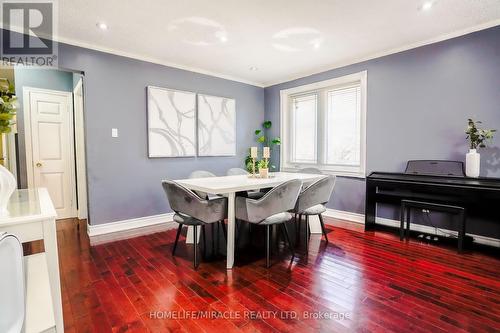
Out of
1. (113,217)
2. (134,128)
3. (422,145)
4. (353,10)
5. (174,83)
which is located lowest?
(113,217)

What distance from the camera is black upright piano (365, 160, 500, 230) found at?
2.62 metres

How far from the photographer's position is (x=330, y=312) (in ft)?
5.71

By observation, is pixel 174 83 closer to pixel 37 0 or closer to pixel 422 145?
pixel 37 0

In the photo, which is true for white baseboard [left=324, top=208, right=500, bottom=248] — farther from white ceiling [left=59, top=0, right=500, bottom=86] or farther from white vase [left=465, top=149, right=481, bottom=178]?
white ceiling [left=59, top=0, right=500, bottom=86]

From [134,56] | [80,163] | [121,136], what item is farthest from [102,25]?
[80,163]

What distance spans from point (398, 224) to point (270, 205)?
7.30 ft

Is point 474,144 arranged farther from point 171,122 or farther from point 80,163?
point 80,163

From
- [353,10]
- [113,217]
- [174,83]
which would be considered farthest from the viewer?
[174,83]

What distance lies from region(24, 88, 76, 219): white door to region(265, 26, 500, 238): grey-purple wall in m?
4.43

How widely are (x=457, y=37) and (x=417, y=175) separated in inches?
65.5

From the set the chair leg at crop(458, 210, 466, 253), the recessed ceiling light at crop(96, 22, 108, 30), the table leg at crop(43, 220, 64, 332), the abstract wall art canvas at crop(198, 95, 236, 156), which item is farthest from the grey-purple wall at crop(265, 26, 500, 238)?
the table leg at crop(43, 220, 64, 332)

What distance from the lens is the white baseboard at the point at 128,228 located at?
3283 millimetres

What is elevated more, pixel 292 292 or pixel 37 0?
pixel 37 0

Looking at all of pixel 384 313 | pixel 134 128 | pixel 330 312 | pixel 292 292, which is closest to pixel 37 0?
pixel 134 128
